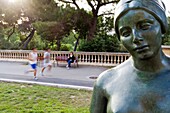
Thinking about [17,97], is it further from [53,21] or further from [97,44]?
[53,21]

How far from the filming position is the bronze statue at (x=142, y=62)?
920 millimetres

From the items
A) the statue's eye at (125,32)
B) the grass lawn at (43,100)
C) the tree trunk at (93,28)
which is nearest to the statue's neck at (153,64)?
the statue's eye at (125,32)

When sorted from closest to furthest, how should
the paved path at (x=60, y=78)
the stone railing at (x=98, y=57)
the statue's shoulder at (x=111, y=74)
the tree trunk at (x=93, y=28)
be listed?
1. the statue's shoulder at (x=111, y=74)
2. the paved path at (x=60, y=78)
3. the stone railing at (x=98, y=57)
4. the tree trunk at (x=93, y=28)

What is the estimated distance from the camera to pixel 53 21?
66.4 ft

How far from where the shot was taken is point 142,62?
98 cm

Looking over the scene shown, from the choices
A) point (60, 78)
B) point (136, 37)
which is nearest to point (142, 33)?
point (136, 37)

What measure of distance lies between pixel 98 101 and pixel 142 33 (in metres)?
0.39

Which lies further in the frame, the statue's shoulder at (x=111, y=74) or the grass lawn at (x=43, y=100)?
the grass lawn at (x=43, y=100)

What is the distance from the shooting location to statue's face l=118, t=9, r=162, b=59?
2.99 feet

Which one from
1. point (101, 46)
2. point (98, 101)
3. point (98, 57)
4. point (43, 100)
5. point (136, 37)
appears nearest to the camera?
point (136, 37)

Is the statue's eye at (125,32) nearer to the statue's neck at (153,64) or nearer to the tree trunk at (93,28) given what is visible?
the statue's neck at (153,64)

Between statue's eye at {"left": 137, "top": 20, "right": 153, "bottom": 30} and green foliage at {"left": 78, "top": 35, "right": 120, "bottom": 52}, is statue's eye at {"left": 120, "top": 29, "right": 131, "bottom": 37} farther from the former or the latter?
green foliage at {"left": 78, "top": 35, "right": 120, "bottom": 52}

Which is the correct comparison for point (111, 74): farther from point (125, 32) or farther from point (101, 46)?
point (101, 46)

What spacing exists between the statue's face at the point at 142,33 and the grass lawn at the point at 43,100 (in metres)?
5.17
